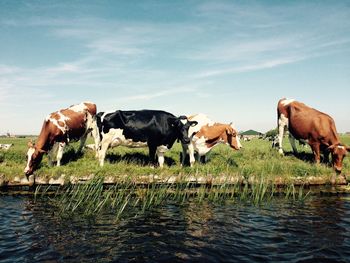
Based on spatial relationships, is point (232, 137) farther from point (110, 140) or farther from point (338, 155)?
point (110, 140)

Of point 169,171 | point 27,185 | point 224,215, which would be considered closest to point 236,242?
point 224,215

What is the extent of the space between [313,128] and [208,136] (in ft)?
17.7

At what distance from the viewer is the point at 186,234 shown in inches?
294

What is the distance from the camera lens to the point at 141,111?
14797 mm

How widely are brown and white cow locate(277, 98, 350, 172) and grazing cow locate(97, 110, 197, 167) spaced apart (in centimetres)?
643

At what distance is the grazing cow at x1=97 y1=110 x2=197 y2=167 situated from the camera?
1421 cm

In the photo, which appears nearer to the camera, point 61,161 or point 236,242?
point 236,242

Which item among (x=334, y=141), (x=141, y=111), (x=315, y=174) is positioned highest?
(x=141, y=111)

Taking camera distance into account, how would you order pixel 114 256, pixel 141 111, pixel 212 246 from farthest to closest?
pixel 141 111
pixel 212 246
pixel 114 256

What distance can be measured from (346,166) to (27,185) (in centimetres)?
1434

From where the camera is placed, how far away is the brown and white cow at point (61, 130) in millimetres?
13461

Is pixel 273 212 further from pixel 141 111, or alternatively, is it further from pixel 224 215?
pixel 141 111

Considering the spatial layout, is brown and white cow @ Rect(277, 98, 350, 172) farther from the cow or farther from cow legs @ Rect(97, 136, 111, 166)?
cow legs @ Rect(97, 136, 111, 166)

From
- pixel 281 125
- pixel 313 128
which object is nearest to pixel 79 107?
pixel 281 125
